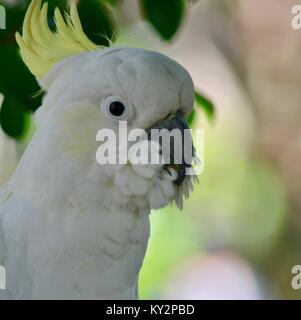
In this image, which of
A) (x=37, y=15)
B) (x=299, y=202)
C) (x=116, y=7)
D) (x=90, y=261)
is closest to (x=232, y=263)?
(x=299, y=202)

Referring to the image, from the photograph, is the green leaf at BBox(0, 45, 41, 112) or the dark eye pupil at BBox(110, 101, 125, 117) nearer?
the dark eye pupil at BBox(110, 101, 125, 117)

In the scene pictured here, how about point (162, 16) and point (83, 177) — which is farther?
point (162, 16)

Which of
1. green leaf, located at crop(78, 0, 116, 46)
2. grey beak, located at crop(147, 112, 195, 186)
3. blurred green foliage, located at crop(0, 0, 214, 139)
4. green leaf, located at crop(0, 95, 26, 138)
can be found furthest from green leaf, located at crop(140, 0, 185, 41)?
green leaf, located at crop(0, 95, 26, 138)

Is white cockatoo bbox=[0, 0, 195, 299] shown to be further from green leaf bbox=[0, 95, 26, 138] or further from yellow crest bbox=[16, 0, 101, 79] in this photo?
green leaf bbox=[0, 95, 26, 138]

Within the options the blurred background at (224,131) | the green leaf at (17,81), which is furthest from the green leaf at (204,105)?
the green leaf at (17,81)

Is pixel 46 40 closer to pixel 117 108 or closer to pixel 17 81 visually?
pixel 17 81

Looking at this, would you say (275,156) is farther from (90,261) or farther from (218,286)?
(90,261)

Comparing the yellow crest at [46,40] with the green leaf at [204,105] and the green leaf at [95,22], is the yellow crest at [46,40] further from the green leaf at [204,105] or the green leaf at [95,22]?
the green leaf at [204,105]

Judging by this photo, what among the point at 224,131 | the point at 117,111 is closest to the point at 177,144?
the point at 117,111

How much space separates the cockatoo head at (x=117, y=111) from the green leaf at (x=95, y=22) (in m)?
0.15

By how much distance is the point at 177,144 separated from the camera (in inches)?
58.5

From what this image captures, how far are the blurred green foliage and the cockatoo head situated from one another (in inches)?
5.3

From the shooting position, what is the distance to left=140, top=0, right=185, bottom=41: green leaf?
1.68m

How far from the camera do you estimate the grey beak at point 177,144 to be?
1.48 m
